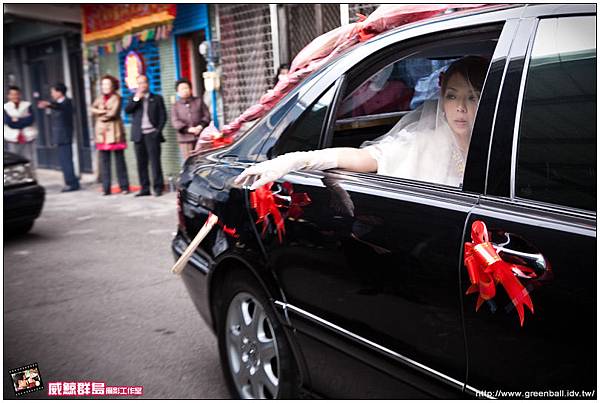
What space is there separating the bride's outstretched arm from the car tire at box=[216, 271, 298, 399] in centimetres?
55

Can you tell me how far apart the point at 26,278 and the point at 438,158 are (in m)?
4.35

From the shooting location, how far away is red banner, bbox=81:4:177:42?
912 centimetres

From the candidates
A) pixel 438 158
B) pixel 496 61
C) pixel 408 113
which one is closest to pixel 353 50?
pixel 408 113

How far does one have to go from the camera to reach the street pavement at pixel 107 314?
3289 mm

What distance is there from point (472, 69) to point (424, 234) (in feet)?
2.22

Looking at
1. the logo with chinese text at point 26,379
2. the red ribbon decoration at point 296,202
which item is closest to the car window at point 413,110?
the red ribbon decoration at point 296,202

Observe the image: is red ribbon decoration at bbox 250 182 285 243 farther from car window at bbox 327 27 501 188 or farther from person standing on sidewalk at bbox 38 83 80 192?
person standing on sidewalk at bbox 38 83 80 192

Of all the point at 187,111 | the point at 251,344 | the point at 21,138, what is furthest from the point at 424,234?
the point at 21,138

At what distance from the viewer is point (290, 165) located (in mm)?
2240

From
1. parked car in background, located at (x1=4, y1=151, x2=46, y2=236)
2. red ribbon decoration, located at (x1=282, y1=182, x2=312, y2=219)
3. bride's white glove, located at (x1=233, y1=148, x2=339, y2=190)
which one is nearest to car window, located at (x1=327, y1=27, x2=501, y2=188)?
bride's white glove, located at (x1=233, y1=148, x2=339, y2=190)

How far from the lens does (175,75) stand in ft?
31.9

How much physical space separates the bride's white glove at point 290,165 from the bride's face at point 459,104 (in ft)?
1.45

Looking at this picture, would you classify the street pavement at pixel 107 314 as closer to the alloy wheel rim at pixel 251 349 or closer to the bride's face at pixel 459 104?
the alloy wheel rim at pixel 251 349

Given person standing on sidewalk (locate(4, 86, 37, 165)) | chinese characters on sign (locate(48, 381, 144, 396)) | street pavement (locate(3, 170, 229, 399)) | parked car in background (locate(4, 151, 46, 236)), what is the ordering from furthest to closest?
person standing on sidewalk (locate(4, 86, 37, 165)) < parked car in background (locate(4, 151, 46, 236)) < street pavement (locate(3, 170, 229, 399)) < chinese characters on sign (locate(48, 381, 144, 396))
